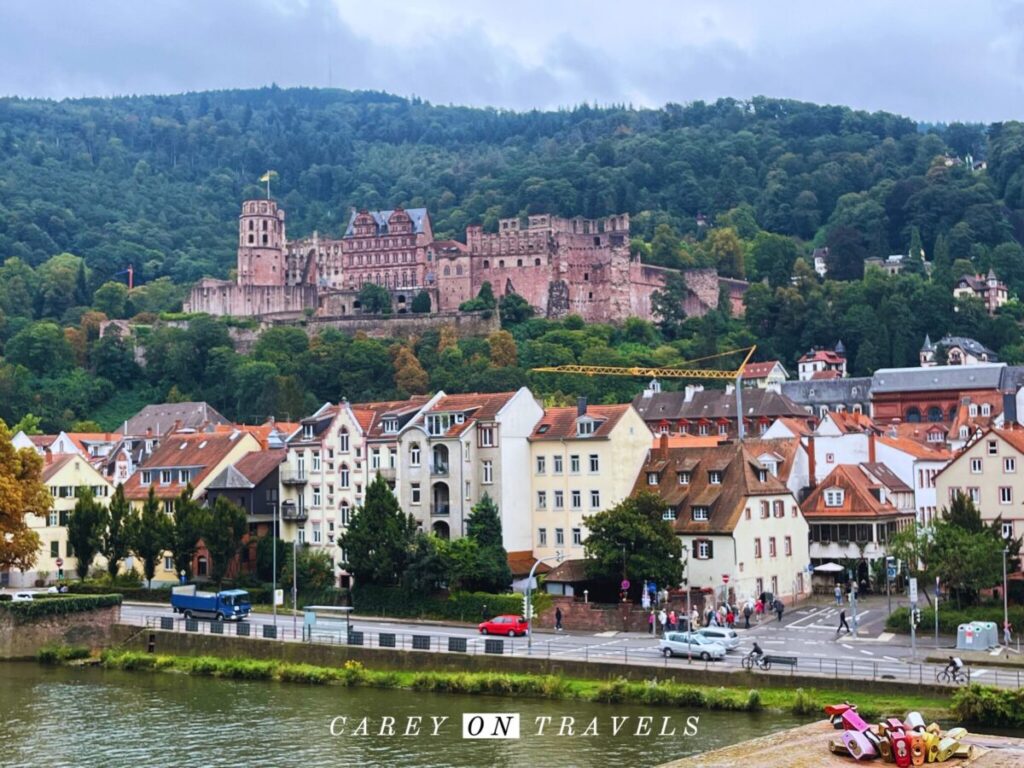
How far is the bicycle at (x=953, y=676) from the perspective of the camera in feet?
140

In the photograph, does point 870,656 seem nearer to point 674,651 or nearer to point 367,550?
point 674,651

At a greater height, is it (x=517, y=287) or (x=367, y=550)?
(x=517, y=287)

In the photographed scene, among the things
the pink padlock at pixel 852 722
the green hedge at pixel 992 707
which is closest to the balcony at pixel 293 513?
the green hedge at pixel 992 707

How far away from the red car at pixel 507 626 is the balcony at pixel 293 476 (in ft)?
64.5

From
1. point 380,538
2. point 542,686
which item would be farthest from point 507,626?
point 380,538

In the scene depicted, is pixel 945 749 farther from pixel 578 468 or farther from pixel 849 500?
pixel 849 500

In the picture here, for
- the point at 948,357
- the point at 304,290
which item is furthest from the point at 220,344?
the point at 948,357

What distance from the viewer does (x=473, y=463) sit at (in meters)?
67.5

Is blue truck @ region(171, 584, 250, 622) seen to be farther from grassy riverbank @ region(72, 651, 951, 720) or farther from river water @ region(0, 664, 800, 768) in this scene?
river water @ region(0, 664, 800, 768)

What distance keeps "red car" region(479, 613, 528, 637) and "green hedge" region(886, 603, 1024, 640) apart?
13156 mm

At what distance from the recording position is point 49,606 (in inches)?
2373

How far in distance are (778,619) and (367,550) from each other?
17046mm

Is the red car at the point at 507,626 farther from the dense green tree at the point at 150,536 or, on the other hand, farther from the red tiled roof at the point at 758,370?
the red tiled roof at the point at 758,370

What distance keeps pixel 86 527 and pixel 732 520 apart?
1243 inches
